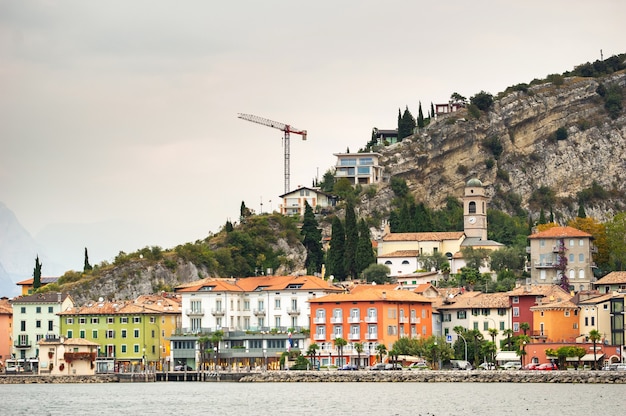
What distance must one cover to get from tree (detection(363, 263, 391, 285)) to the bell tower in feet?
64.8

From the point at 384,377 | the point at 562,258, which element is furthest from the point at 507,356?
the point at 562,258

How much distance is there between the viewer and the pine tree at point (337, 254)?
158 m

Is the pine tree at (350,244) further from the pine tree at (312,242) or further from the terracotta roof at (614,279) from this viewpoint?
the terracotta roof at (614,279)

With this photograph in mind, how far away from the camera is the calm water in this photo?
3642 inches

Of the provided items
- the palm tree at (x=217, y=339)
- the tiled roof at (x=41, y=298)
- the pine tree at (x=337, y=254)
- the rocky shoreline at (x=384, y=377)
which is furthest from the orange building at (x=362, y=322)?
the tiled roof at (x=41, y=298)

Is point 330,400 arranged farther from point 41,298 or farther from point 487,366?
point 41,298

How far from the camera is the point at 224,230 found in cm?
18625

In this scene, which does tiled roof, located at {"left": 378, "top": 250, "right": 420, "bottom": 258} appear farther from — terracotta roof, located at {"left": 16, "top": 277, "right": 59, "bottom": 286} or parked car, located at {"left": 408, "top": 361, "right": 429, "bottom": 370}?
terracotta roof, located at {"left": 16, "top": 277, "right": 59, "bottom": 286}

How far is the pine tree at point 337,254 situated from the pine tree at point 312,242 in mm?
6298

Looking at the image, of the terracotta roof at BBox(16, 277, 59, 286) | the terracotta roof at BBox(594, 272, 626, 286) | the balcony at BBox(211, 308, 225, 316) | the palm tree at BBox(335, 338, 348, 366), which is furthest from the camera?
the terracotta roof at BBox(16, 277, 59, 286)

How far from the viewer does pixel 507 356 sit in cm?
12662

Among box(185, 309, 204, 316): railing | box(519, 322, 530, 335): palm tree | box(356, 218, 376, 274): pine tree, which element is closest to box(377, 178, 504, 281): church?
box(356, 218, 376, 274): pine tree

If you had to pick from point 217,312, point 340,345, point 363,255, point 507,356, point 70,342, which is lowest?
point 507,356

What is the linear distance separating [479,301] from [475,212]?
4059cm
